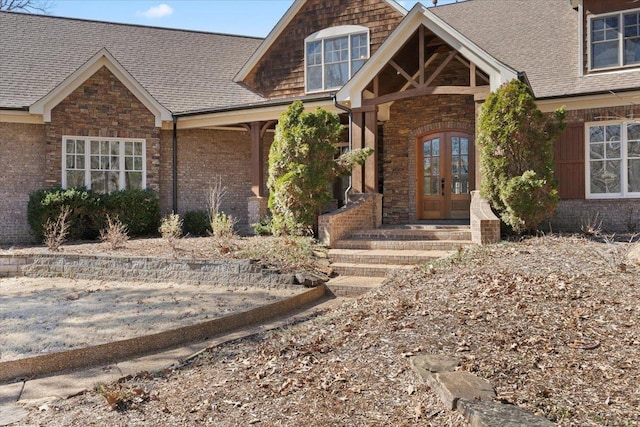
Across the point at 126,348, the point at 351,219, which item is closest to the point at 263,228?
the point at 351,219

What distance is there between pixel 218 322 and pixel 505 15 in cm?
1423

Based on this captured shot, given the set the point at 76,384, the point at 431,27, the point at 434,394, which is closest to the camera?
the point at 434,394

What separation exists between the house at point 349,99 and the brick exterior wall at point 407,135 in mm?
37

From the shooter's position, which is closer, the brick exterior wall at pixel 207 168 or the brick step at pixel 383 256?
the brick step at pixel 383 256

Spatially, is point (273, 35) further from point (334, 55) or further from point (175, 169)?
point (175, 169)

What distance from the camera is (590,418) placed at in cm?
331

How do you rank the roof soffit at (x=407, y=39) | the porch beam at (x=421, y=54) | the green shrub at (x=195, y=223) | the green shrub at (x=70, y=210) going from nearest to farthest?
the roof soffit at (x=407, y=39)
the porch beam at (x=421, y=54)
the green shrub at (x=70, y=210)
the green shrub at (x=195, y=223)

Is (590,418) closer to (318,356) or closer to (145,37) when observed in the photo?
(318,356)

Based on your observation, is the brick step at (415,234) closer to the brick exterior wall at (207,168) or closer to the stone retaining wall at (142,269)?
the stone retaining wall at (142,269)

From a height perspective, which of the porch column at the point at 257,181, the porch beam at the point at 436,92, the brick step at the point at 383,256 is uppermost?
the porch beam at the point at 436,92

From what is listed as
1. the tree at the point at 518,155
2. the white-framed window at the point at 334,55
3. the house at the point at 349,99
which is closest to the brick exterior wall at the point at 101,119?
the house at the point at 349,99

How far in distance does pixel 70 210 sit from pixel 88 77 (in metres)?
3.79

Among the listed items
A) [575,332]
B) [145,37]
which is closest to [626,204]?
[575,332]

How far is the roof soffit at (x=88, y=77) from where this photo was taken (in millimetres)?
13656
